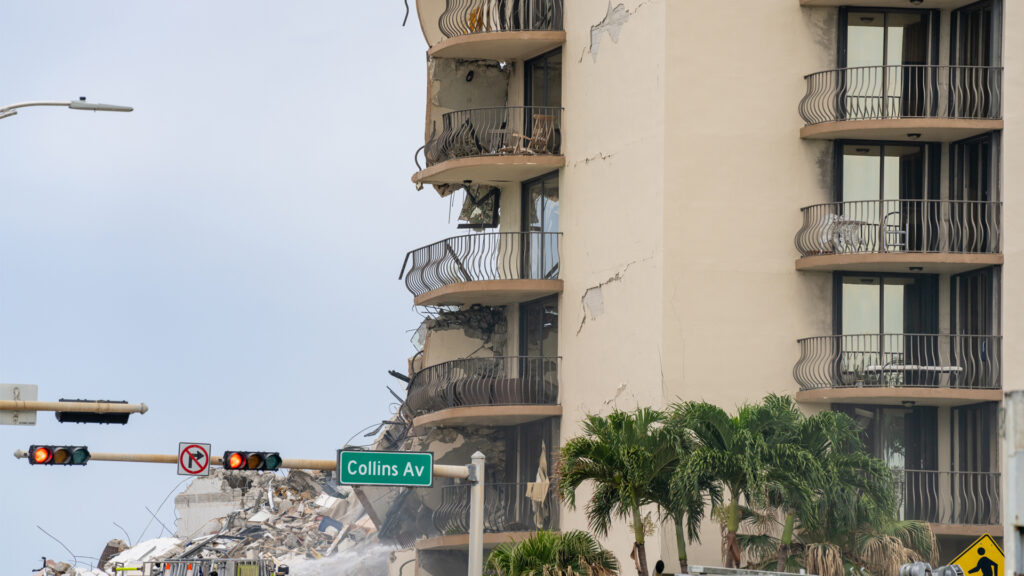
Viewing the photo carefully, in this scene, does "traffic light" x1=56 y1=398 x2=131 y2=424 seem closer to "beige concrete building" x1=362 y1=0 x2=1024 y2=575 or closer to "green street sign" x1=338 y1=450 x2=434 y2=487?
Result: "green street sign" x1=338 y1=450 x2=434 y2=487

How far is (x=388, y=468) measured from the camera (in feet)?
91.8

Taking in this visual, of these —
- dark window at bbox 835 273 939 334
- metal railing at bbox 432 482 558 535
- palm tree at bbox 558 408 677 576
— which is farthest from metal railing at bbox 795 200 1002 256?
palm tree at bbox 558 408 677 576

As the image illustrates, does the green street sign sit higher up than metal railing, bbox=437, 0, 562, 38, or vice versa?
metal railing, bbox=437, 0, 562, 38

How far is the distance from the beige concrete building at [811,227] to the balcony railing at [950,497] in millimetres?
45

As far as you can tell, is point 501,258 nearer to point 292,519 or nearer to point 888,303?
point 888,303

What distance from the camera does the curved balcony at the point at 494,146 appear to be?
39.6 m

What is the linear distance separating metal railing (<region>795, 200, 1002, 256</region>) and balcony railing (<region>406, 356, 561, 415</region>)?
6.84 metres

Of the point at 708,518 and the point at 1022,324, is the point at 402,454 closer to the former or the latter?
the point at 708,518

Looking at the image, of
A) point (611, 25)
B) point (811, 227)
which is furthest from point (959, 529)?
point (611, 25)

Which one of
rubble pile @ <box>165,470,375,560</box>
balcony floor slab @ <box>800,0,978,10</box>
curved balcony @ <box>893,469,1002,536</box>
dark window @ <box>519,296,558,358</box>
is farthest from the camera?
rubble pile @ <box>165,470,375,560</box>

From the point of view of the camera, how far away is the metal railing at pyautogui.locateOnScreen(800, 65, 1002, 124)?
35750 mm

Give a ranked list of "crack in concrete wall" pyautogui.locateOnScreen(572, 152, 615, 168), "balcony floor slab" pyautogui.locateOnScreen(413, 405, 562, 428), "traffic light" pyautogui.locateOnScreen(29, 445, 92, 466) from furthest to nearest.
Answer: "balcony floor slab" pyautogui.locateOnScreen(413, 405, 562, 428) < "crack in concrete wall" pyautogui.locateOnScreen(572, 152, 615, 168) < "traffic light" pyautogui.locateOnScreen(29, 445, 92, 466)

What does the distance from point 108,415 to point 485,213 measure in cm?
1868

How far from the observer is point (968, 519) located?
3469 centimetres
